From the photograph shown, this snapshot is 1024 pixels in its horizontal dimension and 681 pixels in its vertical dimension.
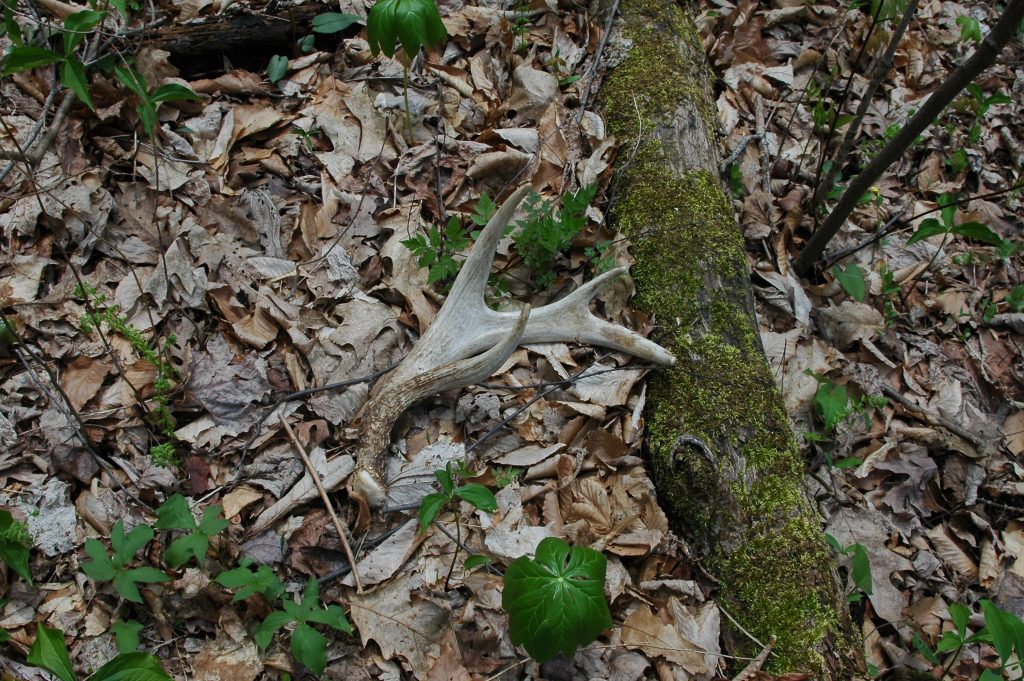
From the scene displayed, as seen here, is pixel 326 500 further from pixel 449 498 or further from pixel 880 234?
pixel 880 234

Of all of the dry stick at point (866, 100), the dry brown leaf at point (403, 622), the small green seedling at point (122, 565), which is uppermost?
the dry stick at point (866, 100)

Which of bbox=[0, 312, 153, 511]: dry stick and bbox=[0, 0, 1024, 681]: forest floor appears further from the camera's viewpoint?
bbox=[0, 312, 153, 511]: dry stick

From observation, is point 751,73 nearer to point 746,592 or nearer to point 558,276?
point 558,276

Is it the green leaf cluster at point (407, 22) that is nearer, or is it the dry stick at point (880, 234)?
the green leaf cluster at point (407, 22)

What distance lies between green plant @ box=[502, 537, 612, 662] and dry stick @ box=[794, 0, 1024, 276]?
2.51 meters

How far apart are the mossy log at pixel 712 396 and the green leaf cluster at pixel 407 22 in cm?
128

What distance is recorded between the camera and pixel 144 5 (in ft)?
12.1

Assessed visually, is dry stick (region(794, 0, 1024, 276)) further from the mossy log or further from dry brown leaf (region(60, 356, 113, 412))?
dry brown leaf (region(60, 356, 113, 412))

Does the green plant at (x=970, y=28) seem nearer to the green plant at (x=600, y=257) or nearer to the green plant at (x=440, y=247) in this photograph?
the green plant at (x=600, y=257)

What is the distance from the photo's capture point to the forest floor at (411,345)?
2412 mm

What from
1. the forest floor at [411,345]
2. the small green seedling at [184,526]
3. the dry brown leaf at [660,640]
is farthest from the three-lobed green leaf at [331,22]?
the dry brown leaf at [660,640]

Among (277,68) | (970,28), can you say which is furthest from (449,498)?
(970,28)

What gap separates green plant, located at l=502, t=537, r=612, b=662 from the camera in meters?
1.94

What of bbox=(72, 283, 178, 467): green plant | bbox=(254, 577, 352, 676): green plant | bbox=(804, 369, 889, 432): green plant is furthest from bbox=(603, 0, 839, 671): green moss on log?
bbox=(72, 283, 178, 467): green plant
